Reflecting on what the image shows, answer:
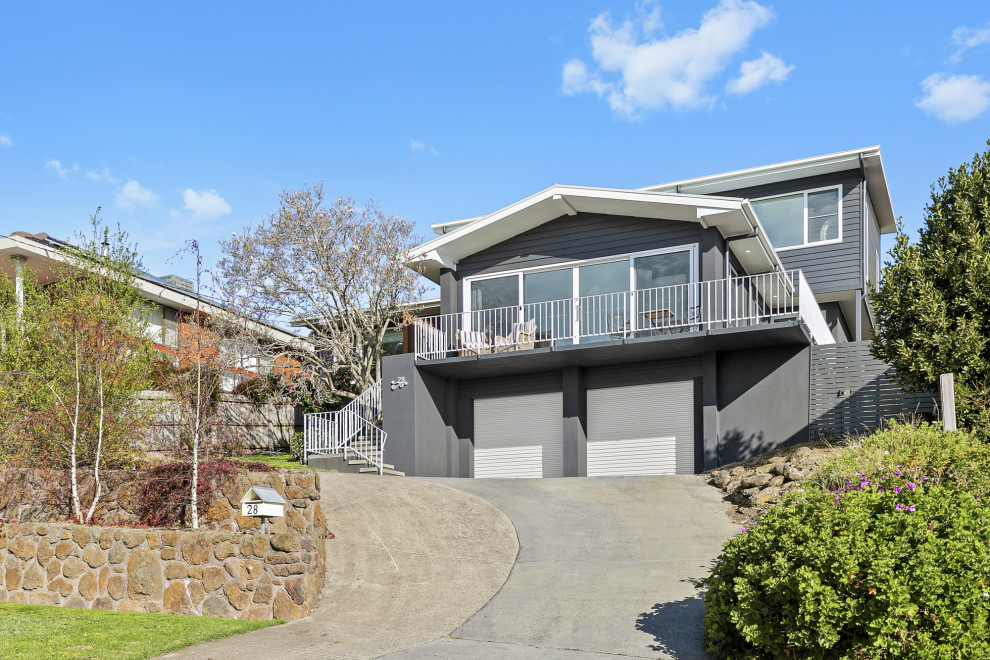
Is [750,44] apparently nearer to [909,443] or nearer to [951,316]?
[951,316]

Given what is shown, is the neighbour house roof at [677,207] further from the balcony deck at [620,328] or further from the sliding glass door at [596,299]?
the balcony deck at [620,328]

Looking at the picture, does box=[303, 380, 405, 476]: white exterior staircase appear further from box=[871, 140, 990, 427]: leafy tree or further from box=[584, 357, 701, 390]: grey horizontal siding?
box=[871, 140, 990, 427]: leafy tree

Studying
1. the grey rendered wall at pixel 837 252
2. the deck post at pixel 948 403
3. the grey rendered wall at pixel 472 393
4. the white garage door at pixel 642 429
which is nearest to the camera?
the deck post at pixel 948 403

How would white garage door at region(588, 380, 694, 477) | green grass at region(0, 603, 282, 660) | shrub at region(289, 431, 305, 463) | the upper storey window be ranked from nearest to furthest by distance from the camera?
green grass at region(0, 603, 282, 660) < white garage door at region(588, 380, 694, 477) < shrub at region(289, 431, 305, 463) < the upper storey window

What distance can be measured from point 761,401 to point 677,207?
4.05 meters

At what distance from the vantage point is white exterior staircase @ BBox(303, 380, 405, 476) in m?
17.1

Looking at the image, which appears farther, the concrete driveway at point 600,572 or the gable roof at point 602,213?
the gable roof at point 602,213

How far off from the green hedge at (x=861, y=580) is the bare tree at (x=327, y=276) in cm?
1468

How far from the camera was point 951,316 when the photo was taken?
11.5m

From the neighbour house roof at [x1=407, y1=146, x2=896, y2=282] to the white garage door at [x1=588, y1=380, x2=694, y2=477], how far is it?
10.8 feet

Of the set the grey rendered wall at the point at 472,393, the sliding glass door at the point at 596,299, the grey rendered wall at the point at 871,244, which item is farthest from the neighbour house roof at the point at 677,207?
the grey rendered wall at the point at 472,393

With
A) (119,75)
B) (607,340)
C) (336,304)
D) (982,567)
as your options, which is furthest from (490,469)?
(982,567)

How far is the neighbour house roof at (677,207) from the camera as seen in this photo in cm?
1563

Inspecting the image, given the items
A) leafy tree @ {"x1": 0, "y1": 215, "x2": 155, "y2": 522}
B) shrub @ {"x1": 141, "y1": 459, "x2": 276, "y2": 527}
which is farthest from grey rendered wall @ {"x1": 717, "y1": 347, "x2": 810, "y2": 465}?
leafy tree @ {"x1": 0, "y1": 215, "x2": 155, "y2": 522}
